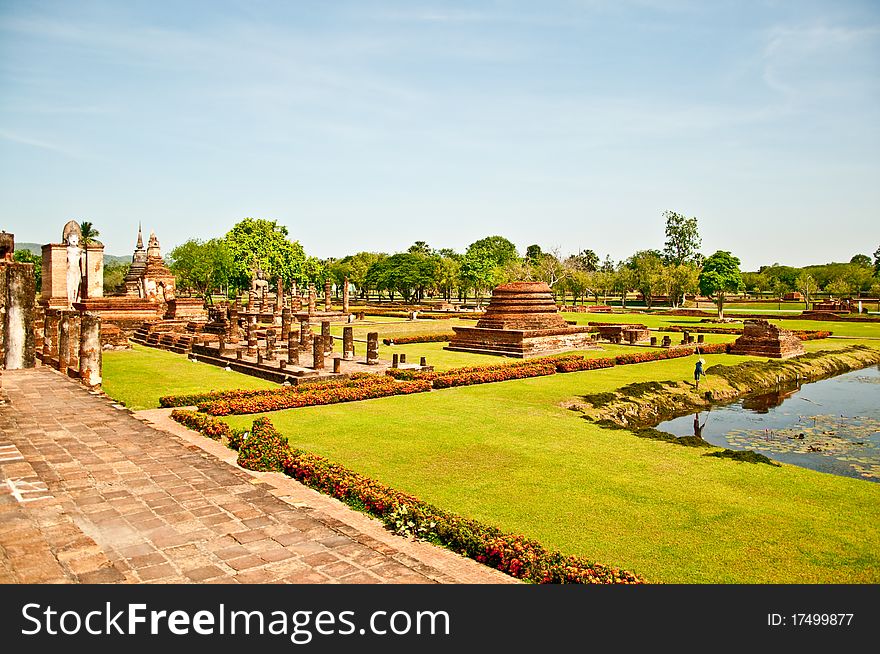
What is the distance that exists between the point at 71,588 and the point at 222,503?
2.41 metres

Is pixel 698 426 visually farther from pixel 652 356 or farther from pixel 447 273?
pixel 447 273

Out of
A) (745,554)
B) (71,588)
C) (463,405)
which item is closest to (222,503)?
(71,588)

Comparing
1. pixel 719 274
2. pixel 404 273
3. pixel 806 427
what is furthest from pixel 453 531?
pixel 404 273

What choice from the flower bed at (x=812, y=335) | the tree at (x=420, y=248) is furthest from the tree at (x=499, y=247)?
the flower bed at (x=812, y=335)

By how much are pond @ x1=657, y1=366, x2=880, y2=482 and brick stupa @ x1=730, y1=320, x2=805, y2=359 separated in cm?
548

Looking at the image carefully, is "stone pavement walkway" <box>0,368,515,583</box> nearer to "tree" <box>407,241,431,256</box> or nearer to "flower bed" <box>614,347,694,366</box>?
"flower bed" <box>614,347,694,366</box>

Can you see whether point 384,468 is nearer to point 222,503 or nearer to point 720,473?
point 222,503

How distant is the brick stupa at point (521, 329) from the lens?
25172mm

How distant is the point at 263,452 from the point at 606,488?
4745 mm

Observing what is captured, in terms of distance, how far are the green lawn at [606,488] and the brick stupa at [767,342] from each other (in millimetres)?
16163

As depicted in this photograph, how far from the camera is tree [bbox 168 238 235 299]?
65250mm

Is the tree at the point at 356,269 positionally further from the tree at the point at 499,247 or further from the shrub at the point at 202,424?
the shrub at the point at 202,424

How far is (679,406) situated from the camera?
1712 cm

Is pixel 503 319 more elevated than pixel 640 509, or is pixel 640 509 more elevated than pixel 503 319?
pixel 503 319
